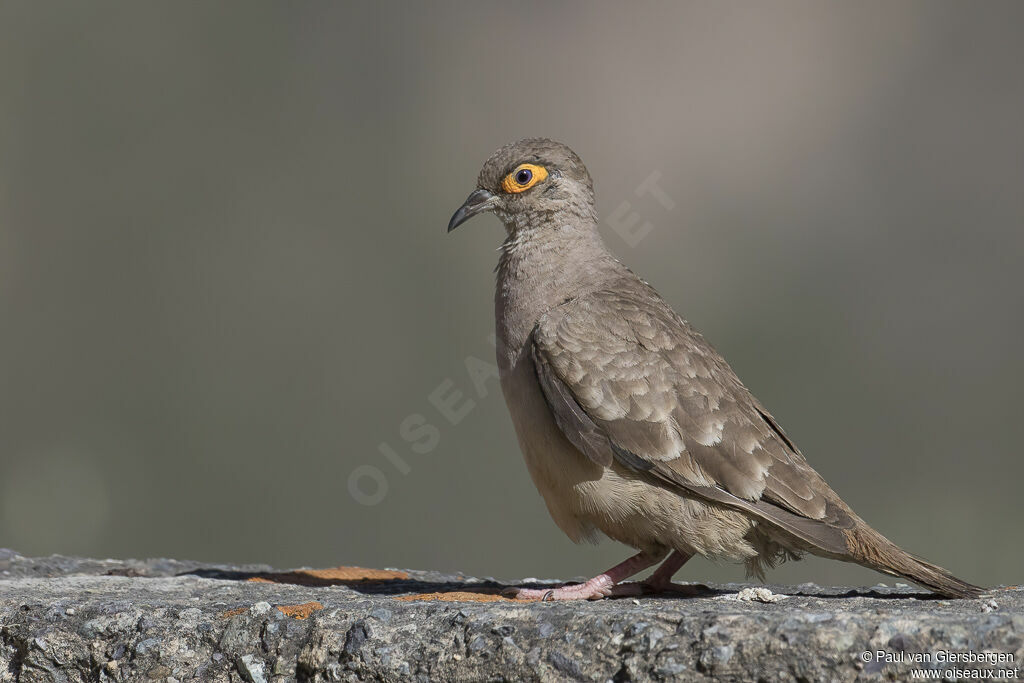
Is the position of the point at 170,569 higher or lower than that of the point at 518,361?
lower

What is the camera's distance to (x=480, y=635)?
15.3ft

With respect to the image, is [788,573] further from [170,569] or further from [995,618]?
[995,618]

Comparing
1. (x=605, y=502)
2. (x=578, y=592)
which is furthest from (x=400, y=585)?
(x=605, y=502)

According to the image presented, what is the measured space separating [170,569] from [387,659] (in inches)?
128

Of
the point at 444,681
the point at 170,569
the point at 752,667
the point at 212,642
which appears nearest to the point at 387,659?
the point at 444,681

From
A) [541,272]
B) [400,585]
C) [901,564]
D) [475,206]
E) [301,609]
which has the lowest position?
[901,564]

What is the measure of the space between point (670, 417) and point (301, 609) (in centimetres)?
201

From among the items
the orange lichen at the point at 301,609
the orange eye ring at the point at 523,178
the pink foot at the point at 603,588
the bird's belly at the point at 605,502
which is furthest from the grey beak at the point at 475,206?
the orange lichen at the point at 301,609

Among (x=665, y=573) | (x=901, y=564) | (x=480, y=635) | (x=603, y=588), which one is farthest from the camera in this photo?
(x=665, y=573)

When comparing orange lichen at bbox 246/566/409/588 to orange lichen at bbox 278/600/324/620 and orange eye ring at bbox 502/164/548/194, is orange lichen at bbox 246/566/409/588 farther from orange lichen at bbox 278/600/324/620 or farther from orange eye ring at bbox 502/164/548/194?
orange eye ring at bbox 502/164/548/194

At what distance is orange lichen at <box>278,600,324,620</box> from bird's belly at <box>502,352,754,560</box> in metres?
→ 1.43

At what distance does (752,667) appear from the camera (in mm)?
4203

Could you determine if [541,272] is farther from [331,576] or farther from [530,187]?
[331,576]

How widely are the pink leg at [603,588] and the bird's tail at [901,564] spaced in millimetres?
1001
